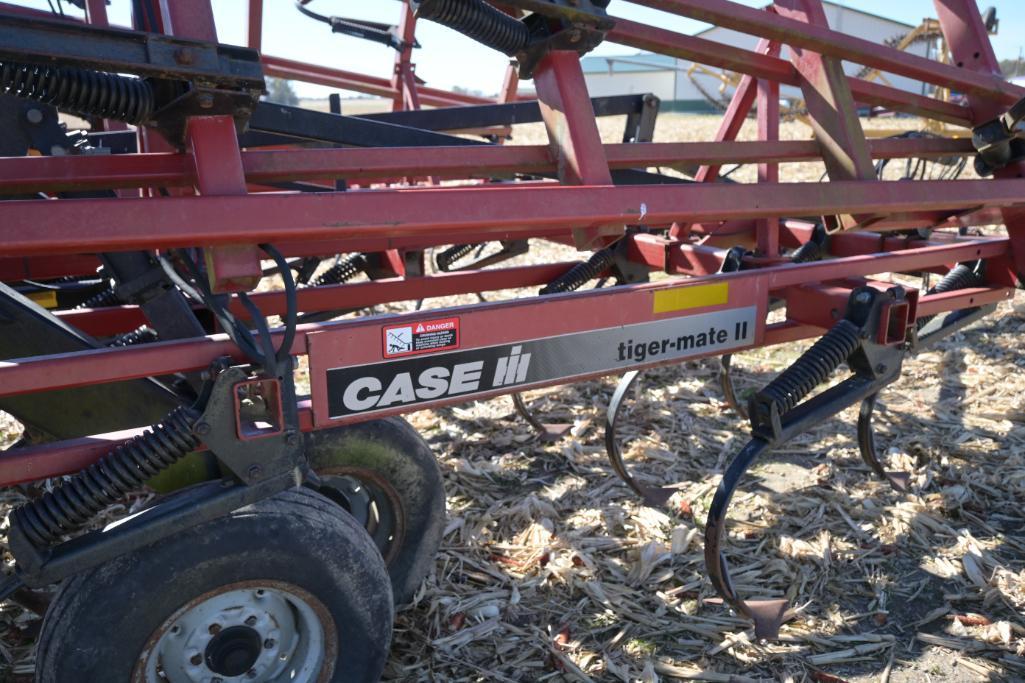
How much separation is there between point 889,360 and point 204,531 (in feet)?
7.17

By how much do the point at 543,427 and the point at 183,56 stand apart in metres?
2.80

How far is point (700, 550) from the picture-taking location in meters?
3.16

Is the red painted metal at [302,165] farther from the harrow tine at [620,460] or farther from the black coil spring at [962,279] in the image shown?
the black coil spring at [962,279]

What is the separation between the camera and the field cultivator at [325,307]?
1.83 m

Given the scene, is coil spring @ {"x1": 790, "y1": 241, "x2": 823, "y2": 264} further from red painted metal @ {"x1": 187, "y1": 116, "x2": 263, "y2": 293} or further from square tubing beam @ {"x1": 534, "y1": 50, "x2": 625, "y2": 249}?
red painted metal @ {"x1": 187, "y1": 116, "x2": 263, "y2": 293}

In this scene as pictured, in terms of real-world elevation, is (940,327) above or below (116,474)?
below

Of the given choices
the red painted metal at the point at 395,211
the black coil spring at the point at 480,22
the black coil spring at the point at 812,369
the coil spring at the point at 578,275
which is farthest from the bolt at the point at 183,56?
the coil spring at the point at 578,275

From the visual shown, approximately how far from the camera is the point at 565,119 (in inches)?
93.6

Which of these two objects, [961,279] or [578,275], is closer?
[961,279]

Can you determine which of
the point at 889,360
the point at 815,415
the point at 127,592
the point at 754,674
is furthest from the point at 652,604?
the point at 127,592

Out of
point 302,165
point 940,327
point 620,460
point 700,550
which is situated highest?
point 302,165

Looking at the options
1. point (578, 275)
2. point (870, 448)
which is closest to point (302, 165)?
point (578, 275)

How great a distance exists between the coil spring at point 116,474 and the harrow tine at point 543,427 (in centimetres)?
239

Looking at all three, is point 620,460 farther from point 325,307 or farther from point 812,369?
point 325,307
